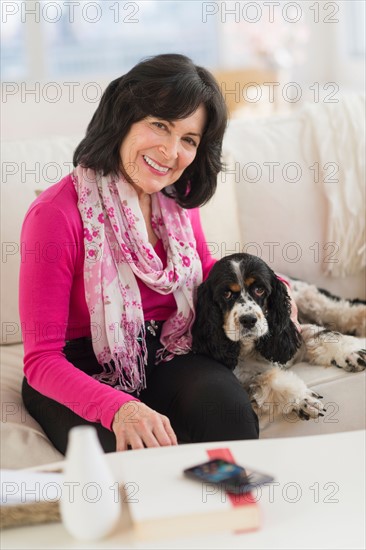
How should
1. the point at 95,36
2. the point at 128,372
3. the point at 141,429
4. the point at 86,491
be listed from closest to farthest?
the point at 86,491
the point at 141,429
the point at 128,372
the point at 95,36

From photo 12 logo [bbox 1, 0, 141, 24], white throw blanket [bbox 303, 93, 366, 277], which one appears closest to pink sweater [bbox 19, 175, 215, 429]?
white throw blanket [bbox 303, 93, 366, 277]

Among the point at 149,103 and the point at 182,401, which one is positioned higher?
the point at 149,103

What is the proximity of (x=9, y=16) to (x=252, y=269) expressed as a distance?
444 centimetres

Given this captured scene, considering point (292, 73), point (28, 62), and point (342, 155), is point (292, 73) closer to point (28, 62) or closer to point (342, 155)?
point (28, 62)

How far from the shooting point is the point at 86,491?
1.00 metres

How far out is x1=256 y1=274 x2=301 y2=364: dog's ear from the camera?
6.46 ft

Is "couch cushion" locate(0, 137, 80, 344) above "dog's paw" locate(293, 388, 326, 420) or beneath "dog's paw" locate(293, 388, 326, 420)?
above

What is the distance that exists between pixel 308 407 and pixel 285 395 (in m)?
Answer: 0.06

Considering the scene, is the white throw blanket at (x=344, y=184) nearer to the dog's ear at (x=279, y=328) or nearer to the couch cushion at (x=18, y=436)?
the dog's ear at (x=279, y=328)

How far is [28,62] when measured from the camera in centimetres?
587

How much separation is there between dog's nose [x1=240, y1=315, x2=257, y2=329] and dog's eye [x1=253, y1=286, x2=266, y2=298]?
74mm

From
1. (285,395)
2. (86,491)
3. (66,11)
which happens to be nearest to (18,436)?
(285,395)

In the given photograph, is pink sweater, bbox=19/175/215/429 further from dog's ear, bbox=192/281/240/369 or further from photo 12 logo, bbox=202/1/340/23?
photo 12 logo, bbox=202/1/340/23

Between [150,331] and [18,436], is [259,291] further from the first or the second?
[18,436]
